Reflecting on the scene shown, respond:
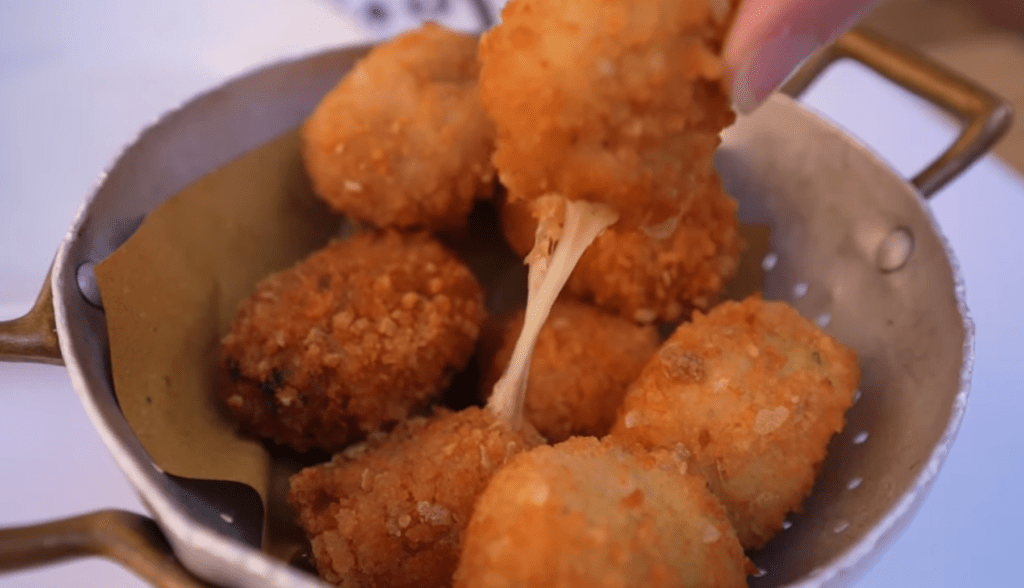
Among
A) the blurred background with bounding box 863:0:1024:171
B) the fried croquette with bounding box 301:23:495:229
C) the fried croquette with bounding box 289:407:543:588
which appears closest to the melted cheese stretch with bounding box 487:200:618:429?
the fried croquette with bounding box 289:407:543:588

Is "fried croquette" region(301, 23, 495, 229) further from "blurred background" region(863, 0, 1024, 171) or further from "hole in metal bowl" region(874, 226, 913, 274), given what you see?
"blurred background" region(863, 0, 1024, 171)

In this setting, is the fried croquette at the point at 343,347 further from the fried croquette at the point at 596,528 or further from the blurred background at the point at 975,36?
the blurred background at the point at 975,36

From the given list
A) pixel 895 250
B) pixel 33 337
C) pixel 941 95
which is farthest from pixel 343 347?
pixel 941 95

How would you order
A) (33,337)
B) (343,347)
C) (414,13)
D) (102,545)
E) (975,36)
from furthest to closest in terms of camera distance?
(975,36), (414,13), (343,347), (33,337), (102,545)

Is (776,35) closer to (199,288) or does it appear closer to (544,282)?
(544,282)

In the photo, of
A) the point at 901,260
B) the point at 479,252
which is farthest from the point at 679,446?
the point at 479,252

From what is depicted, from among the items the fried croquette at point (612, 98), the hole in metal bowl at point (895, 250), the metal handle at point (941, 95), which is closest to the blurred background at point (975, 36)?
the metal handle at point (941, 95)

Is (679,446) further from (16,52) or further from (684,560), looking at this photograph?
(16,52)
